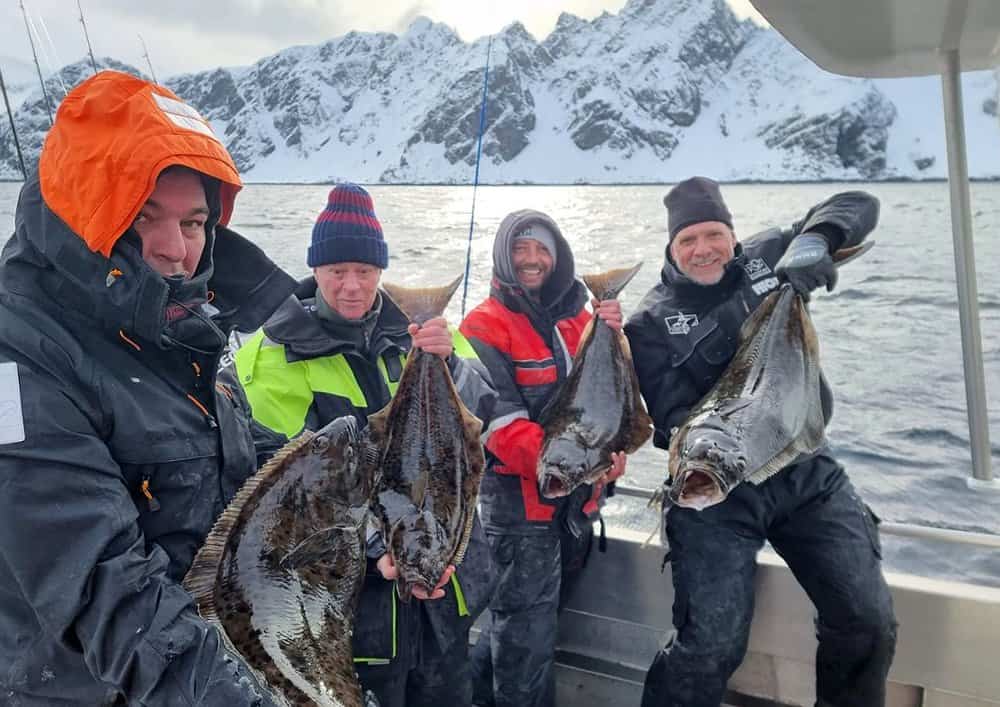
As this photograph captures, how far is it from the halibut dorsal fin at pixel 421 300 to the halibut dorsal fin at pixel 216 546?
0.84 meters

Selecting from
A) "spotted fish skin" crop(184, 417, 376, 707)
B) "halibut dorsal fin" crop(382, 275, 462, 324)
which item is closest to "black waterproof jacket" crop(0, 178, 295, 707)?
"spotted fish skin" crop(184, 417, 376, 707)

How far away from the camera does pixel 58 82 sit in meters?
4.21

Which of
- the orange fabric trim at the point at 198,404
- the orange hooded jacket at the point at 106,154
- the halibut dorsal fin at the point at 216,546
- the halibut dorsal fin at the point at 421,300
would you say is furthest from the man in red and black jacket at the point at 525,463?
the orange hooded jacket at the point at 106,154

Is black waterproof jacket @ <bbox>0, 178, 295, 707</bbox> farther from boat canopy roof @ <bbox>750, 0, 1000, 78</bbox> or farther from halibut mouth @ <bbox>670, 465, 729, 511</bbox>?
boat canopy roof @ <bbox>750, 0, 1000, 78</bbox>

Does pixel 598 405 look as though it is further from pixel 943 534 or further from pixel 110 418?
pixel 110 418

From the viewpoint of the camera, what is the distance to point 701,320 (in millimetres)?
3180

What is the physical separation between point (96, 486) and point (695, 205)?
8.87 ft

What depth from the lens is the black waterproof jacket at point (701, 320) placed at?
3131mm

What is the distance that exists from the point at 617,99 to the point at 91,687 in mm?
123576

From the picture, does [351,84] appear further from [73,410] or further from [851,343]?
[73,410]

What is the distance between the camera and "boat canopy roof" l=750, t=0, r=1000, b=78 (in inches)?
109

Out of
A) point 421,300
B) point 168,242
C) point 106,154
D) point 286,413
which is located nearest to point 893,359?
point 421,300

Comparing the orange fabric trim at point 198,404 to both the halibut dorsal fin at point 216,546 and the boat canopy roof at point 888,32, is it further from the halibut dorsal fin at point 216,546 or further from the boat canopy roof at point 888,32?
the boat canopy roof at point 888,32

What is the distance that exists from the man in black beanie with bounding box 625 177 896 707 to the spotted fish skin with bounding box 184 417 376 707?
1550 mm
